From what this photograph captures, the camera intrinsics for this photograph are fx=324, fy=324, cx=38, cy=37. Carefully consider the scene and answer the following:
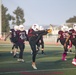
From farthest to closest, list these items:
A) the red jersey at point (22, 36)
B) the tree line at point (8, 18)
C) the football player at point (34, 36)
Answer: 1. the tree line at point (8, 18)
2. the red jersey at point (22, 36)
3. the football player at point (34, 36)

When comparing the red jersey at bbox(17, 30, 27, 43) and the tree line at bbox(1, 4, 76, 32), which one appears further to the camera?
the tree line at bbox(1, 4, 76, 32)

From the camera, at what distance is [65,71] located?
1115 cm

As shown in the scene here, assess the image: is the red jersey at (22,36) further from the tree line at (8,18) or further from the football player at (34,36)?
the tree line at (8,18)

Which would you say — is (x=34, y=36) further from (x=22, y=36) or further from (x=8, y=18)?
(x=8, y=18)

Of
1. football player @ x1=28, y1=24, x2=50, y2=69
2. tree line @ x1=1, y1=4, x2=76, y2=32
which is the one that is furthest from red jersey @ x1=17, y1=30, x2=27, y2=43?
tree line @ x1=1, y1=4, x2=76, y2=32

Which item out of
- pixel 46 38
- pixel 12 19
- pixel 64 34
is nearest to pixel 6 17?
pixel 12 19

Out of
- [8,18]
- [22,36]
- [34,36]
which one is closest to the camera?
[34,36]

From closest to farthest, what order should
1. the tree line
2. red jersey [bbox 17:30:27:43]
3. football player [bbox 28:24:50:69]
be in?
football player [bbox 28:24:50:69]
red jersey [bbox 17:30:27:43]
the tree line

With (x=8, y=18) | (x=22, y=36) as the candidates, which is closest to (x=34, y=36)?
(x=22, y=36)

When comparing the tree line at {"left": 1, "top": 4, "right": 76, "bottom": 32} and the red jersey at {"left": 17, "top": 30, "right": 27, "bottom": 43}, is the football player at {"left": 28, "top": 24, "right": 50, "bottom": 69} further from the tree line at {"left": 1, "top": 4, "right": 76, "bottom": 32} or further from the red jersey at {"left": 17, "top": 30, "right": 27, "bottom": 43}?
the tree line at {"left": 1, "top": 4, "right": 76, "bottom": 32}

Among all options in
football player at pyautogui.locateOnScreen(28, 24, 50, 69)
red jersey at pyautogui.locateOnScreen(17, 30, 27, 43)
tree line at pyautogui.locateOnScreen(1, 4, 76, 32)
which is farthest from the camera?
tree line at pyautogui.locateOnScreen(1, 4, 76, 32)

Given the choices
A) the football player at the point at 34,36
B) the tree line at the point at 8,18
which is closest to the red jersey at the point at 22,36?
the football player at the point at 34,36

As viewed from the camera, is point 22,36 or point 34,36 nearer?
point 34,36

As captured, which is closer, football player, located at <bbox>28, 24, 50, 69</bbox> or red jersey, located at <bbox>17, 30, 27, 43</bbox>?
football player, located at <bbox>28, 24, 50, 69</bbox>
